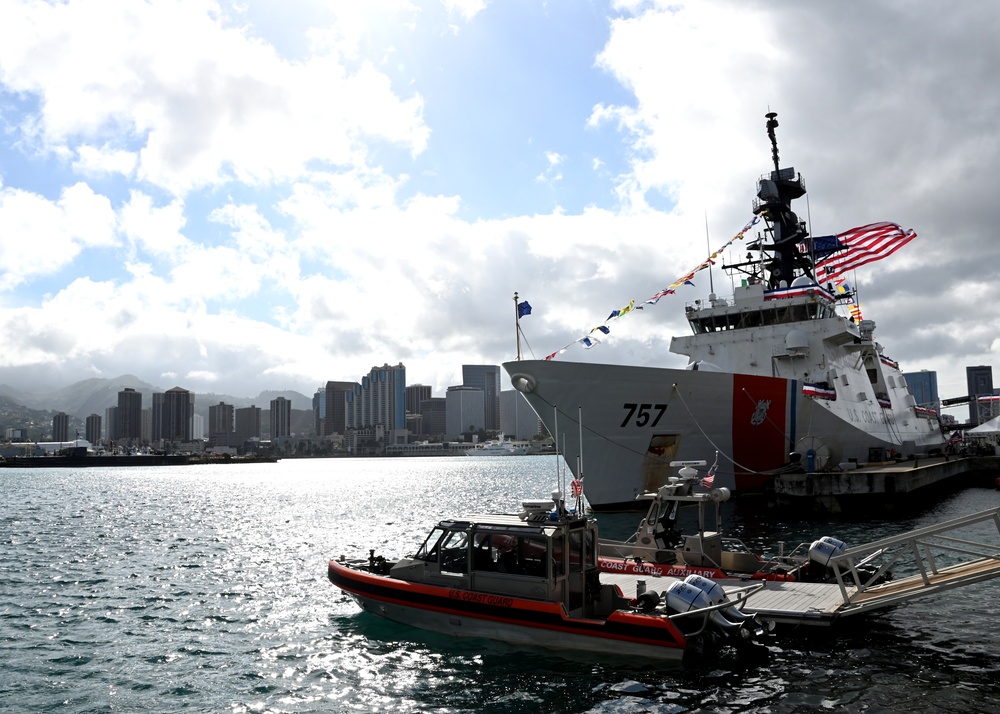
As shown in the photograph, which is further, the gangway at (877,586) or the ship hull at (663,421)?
the ship hull at (663,421)

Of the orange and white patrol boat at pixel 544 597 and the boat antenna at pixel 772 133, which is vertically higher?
the boat antenna at pixel 772 133

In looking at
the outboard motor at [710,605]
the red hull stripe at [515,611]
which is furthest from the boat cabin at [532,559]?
the outboard motor at [710,605]

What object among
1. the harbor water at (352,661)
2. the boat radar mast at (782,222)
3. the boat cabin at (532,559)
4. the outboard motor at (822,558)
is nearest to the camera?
the harbor water at (352,661)

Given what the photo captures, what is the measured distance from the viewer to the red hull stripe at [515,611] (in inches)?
422

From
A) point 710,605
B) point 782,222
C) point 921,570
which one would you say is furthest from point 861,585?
point 782,222

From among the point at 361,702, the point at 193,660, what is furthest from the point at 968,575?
the point at 193,660

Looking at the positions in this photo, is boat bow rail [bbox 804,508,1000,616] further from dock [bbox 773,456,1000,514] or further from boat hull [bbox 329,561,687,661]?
dock [bbox 773,456,1000,514]

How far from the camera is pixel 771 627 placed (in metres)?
11.8

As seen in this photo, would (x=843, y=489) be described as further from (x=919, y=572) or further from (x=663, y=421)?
(x=919, y=572)

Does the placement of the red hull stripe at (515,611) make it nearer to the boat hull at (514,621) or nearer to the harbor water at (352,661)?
the boat hull at (514,621)

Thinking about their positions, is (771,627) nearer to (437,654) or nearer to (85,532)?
(437,654)

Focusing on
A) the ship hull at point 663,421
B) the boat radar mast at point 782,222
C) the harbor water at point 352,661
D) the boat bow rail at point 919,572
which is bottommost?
the harbor water at point 352,661

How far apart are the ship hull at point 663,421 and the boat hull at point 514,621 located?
9.69m

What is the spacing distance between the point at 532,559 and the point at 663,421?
1483 centimetres
